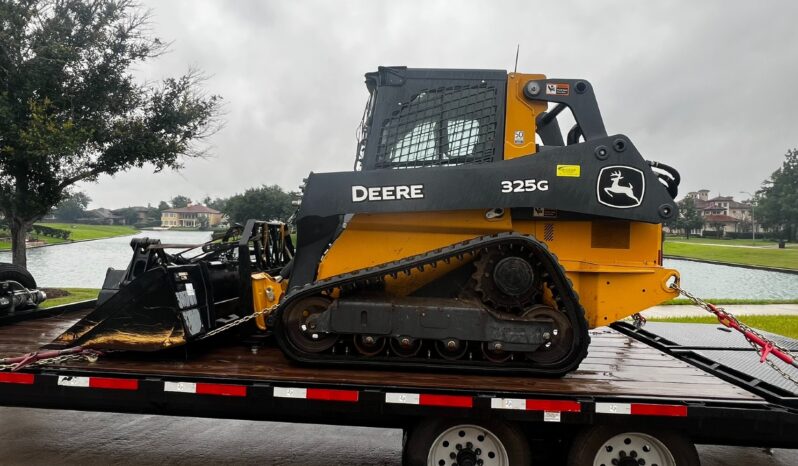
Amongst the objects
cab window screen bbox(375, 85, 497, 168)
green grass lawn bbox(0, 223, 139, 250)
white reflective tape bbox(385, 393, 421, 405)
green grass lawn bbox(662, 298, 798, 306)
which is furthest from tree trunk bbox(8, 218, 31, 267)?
green grass lawn bbox(662, 298, 798, 306)

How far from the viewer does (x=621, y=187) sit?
4492 millimetres

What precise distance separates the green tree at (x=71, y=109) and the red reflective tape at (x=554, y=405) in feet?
35.4

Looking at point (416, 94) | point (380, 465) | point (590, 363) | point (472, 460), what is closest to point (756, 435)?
point (590, 363)

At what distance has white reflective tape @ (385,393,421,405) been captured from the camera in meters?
3.90

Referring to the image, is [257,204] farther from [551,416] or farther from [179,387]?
[551,416]

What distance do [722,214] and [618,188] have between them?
390 ft

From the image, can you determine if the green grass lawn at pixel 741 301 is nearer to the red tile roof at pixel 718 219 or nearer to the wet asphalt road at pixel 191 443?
the wet asphalt road at pixel 191 443

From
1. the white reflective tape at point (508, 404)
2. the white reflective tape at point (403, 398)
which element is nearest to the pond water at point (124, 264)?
the white reflective tape at point (403, 398)

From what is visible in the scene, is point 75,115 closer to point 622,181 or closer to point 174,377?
point 174,377

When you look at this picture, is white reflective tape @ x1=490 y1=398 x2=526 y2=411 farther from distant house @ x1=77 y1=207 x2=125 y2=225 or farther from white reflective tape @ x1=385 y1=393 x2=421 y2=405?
distant house @ x1=77 y1=207 x2=125 y2=225

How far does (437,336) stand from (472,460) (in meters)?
0.91

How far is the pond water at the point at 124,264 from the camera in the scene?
1316 cm

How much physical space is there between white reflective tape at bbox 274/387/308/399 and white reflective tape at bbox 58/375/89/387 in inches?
56.8

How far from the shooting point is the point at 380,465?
16.3 feet
